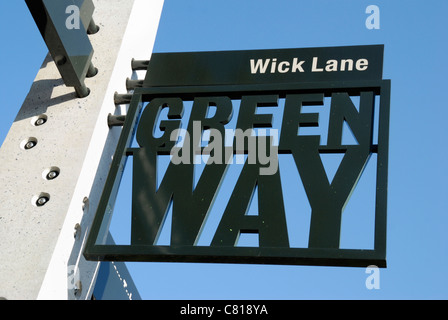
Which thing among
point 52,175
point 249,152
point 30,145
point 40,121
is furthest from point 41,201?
point 249,152

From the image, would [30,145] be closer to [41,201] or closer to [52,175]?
[52,175]

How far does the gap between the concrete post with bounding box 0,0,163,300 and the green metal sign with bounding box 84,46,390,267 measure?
18 centimetres

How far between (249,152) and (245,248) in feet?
2.40

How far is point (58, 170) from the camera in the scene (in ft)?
18.2

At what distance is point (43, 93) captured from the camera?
6.11 metres
